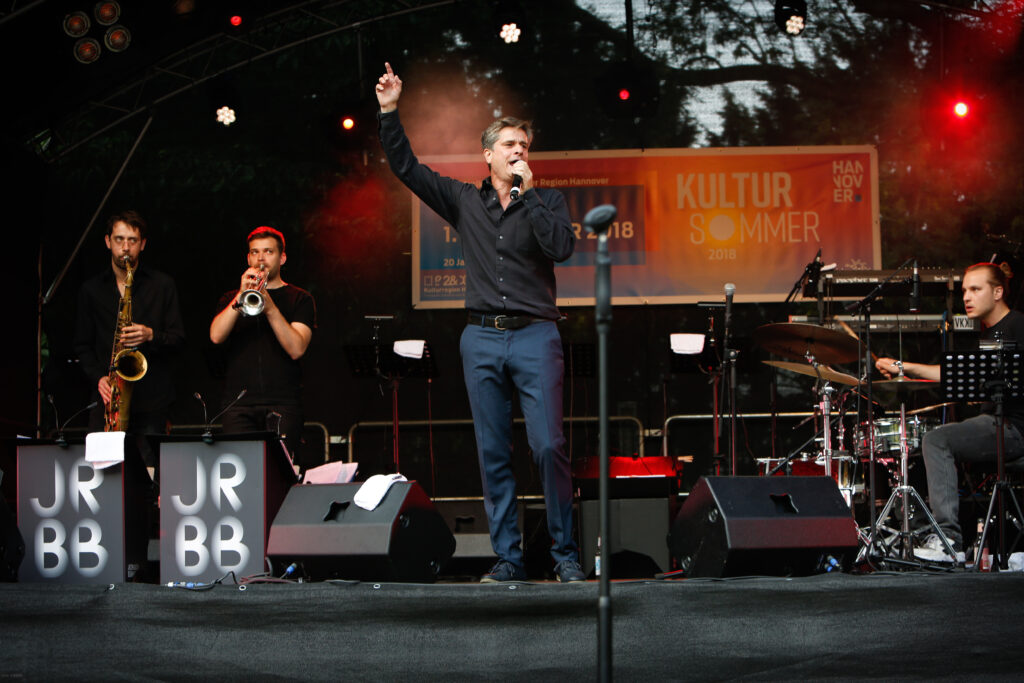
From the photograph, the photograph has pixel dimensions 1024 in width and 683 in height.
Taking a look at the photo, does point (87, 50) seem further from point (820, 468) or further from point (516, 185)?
point (820, 468)

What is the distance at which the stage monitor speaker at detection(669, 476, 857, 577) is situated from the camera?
3.87 metres

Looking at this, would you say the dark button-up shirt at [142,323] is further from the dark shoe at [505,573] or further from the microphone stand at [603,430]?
the microphone stand at [603,430]

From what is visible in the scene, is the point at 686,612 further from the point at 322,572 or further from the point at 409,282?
the point at 409,282

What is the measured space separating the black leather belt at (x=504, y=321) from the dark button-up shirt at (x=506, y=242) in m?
0.02

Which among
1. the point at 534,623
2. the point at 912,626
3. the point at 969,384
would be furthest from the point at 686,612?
the point at 969,384

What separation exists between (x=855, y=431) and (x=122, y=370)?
14.0ft

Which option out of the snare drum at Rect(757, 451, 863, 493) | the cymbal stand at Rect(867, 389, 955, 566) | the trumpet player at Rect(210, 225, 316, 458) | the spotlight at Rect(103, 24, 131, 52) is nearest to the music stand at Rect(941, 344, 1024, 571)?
the cymbal stand at Rect(867, 389, 955, 566)

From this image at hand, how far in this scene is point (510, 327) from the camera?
14.1 feet

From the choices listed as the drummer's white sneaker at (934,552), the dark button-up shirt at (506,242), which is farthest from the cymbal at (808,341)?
the dark button-up shirt at (506,242)

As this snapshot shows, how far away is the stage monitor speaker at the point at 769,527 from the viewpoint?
387cm

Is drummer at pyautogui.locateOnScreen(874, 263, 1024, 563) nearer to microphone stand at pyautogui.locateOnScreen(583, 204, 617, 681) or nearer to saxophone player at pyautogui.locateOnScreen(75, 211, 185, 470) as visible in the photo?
microphone stand at pyautogui.locateOnScreen(583, 204, 617, 681)

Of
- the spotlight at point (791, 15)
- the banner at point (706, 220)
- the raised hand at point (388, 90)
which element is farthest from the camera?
the banner at point (706, 220)

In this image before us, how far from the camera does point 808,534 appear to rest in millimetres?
3947

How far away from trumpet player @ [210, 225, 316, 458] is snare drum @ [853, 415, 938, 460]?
3.29 m
